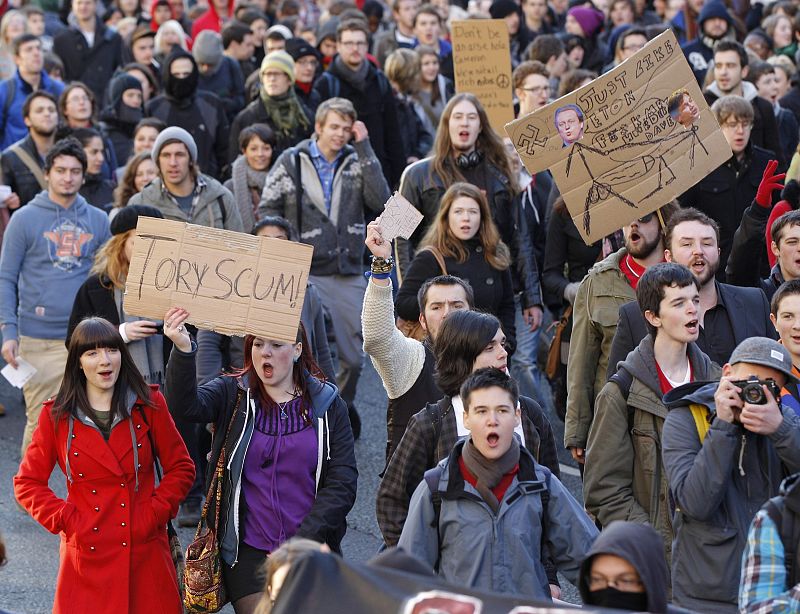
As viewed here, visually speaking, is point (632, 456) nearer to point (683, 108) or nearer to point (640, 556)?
point (640, 556)

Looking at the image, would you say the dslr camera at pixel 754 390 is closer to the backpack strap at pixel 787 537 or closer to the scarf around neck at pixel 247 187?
the backpack strap at pixel 787 537

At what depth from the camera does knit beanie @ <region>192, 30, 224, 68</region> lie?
14.6 m

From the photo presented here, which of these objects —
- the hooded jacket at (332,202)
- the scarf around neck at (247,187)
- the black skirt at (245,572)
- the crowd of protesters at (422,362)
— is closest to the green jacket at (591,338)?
the crowd of protesters at (422,362)

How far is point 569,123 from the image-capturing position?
26.6 ft

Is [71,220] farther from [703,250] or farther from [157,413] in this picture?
[703,250]

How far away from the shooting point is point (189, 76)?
13.2 metres

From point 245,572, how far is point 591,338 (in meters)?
2.16

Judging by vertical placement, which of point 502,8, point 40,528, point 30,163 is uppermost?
point 502,8

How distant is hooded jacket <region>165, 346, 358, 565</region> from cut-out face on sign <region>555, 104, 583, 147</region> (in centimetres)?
227

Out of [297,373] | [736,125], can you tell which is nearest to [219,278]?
[297,373]

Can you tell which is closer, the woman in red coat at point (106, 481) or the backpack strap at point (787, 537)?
the backpack strap at point (787, 537)

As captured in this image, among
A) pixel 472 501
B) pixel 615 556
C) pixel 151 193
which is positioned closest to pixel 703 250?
pixel 472 501

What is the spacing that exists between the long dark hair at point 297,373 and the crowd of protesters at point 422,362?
0.02 metres

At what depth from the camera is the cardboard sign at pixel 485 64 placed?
12031mm
